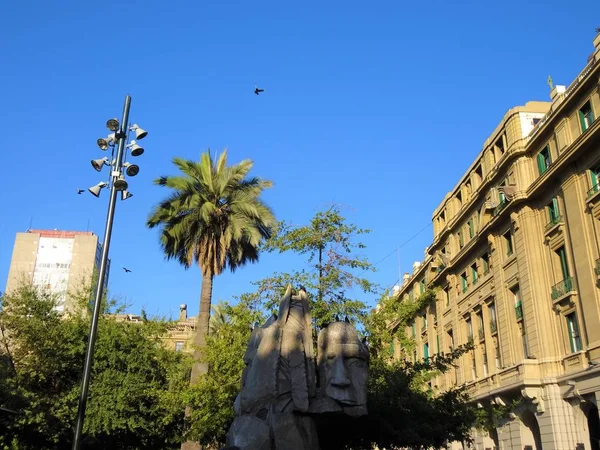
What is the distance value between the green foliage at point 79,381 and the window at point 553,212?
1877cm

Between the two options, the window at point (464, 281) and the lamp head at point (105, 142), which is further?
the window at point (464, 281)

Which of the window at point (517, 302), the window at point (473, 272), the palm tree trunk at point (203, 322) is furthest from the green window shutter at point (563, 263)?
the palm tree trunk at point (203, 322)

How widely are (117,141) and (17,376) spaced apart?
554 inches

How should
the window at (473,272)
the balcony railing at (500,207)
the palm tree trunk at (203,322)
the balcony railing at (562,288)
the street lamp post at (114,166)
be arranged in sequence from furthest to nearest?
the window at (473,272) → the balcony railing at (500,207) → the balcony railing at (562,288) → the palm tree trunk at (203,322) → the street lamp post at (114,166)

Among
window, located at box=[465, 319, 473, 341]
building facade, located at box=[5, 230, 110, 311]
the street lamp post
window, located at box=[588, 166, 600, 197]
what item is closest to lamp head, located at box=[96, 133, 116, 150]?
the street lamp post

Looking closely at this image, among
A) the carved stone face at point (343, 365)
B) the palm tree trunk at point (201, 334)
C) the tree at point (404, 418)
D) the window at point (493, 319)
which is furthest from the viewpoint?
the window at point (493, 319)

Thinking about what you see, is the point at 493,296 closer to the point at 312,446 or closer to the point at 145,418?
the point at 145,418

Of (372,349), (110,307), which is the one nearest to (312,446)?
(372,349)

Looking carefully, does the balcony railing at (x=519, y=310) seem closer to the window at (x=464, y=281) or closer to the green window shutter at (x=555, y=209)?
the green window shutter at (x=555, y=209)

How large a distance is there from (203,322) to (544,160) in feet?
64.2

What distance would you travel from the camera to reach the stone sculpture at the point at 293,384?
243 inches

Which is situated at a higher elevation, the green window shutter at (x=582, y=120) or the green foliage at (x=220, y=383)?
the green window shutter at (x=582, y=120)

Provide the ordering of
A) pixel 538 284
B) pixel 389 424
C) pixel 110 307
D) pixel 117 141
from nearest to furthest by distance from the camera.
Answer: pixel 117 141 < pixel 389 424 < pixel 110 307 < pixel 538 284

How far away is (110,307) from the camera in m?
25.1
